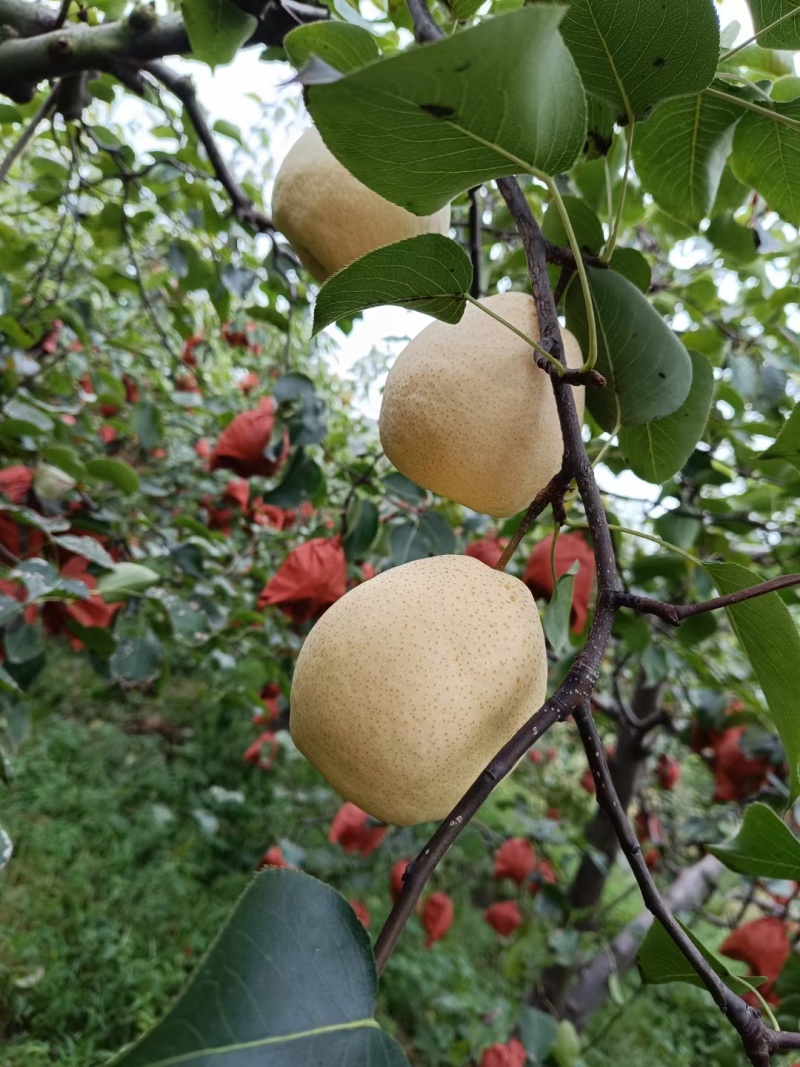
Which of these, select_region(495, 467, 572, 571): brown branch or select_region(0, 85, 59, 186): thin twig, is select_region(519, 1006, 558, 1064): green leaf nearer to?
select_region(495, 467, 572, 571): brown branch

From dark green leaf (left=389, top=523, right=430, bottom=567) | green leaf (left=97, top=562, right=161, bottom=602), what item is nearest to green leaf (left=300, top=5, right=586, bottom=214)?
dark green leaf (left=389, top=523, right=430, bottom=567)

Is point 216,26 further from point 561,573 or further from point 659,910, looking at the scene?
point 659,910

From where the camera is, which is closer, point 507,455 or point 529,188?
point 507,455

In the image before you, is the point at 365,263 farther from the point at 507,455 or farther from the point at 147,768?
the point at 147,768

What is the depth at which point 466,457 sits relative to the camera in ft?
1.56

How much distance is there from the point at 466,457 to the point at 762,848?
1.07 feet

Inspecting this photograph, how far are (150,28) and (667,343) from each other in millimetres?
683

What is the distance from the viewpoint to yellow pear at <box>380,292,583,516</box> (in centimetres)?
46

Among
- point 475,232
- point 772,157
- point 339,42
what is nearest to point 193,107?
point 475,232

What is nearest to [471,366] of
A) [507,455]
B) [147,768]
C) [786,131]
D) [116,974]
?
[507,455]

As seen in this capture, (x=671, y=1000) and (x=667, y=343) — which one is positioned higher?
(x=667, y=343)

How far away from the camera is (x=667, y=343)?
1.68 feet

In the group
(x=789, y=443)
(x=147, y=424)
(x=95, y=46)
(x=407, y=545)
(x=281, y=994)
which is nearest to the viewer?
(x=281, y=994)

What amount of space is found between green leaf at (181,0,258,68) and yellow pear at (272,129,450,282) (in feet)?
0.59
